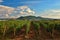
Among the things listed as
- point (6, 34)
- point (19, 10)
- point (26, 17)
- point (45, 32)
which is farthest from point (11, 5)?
point (45, 32)

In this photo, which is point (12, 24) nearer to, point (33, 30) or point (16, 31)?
point (16, 31)

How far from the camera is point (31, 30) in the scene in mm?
3285

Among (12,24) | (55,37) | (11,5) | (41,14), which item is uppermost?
(11,5)

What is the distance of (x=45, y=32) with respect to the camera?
3.25m

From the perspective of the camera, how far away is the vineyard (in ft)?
10.6

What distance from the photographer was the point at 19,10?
335cm

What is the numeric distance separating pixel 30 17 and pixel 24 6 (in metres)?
0.28

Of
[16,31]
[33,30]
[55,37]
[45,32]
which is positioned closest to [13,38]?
[16,31]

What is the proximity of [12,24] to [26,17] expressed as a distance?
37 centimetres

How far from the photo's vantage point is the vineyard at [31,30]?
3.24 meters

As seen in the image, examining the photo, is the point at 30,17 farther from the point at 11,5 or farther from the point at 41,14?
the point at 11,5

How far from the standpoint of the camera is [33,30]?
327 centimetres

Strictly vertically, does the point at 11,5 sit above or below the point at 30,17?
above

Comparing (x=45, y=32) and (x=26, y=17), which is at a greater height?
(x=26, y=17)
